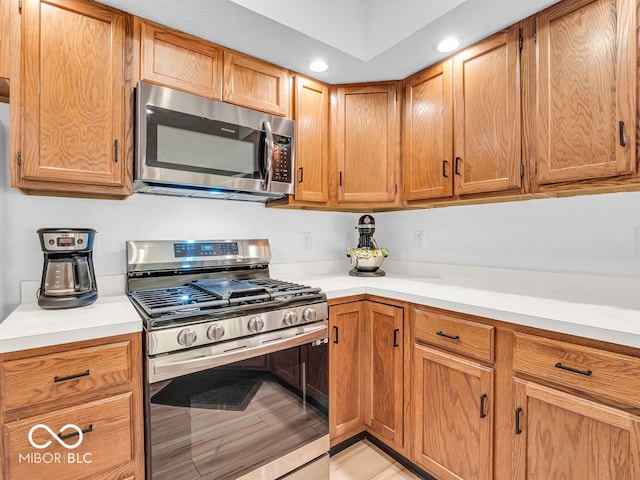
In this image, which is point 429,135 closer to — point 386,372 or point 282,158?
point 282,158

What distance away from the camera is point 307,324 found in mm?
1556

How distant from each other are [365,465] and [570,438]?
1.03 meters

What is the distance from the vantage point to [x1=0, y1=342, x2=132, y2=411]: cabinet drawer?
98 cm

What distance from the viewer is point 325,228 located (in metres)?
2.47

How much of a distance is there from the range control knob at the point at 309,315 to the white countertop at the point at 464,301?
16 cm

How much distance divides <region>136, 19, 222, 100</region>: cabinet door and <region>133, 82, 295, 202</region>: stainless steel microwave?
65 mm

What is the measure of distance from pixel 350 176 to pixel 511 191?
0.93 m

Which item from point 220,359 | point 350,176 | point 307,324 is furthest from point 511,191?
point 220,359

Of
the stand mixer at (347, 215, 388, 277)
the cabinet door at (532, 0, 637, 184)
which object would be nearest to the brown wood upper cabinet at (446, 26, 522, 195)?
the cabinet door at (532, 0, 637, 184)

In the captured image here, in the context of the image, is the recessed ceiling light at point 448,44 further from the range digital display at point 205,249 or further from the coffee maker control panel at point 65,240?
the coffee maker control panel at point 65,240

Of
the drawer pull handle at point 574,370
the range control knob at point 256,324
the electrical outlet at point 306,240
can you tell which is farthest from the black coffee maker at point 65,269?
the drawer pull handle at point 574,370

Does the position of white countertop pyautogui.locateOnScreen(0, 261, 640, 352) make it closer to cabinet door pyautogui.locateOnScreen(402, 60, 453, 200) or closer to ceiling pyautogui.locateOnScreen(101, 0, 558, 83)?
cabinet door pyautogui.locateOnScreen(402, 60, 453, 200)

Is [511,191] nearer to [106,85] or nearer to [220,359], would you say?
[220,359]

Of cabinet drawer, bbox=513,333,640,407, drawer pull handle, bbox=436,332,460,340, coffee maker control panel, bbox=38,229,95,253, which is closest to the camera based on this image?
cabinet drawer, bbox=513,333,640,407
